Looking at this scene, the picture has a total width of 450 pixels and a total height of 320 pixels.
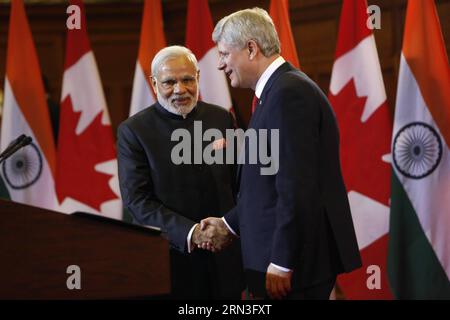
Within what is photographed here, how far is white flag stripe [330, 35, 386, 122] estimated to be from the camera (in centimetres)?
422

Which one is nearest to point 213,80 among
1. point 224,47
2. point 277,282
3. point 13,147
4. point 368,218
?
point 368,218

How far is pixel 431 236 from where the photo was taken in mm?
4059

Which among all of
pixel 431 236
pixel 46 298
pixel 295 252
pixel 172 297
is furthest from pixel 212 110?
pixel 431 236

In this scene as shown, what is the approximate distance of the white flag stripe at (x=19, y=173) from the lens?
192 inches

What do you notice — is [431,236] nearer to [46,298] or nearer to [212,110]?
[212,110]

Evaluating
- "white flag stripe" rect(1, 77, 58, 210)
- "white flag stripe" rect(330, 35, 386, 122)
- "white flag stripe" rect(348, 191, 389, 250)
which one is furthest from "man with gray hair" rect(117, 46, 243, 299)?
"white flag stripe" rect(1, 77, 58, 210)

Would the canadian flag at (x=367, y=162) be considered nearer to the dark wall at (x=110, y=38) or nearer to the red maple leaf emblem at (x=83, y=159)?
the red maple leaf emblem at (x=83, y=159)

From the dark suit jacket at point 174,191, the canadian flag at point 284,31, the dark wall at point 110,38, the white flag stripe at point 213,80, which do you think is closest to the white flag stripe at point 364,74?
the canadian flag at point 284,31

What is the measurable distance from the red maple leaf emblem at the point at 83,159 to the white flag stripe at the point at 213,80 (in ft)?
2.66

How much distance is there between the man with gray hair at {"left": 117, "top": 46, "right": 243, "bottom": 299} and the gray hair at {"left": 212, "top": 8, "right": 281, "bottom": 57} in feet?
2.00

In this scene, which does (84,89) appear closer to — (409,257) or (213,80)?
(213,80)

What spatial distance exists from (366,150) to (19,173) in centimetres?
239

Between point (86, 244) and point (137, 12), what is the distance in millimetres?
4624

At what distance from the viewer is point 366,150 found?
4.22m
